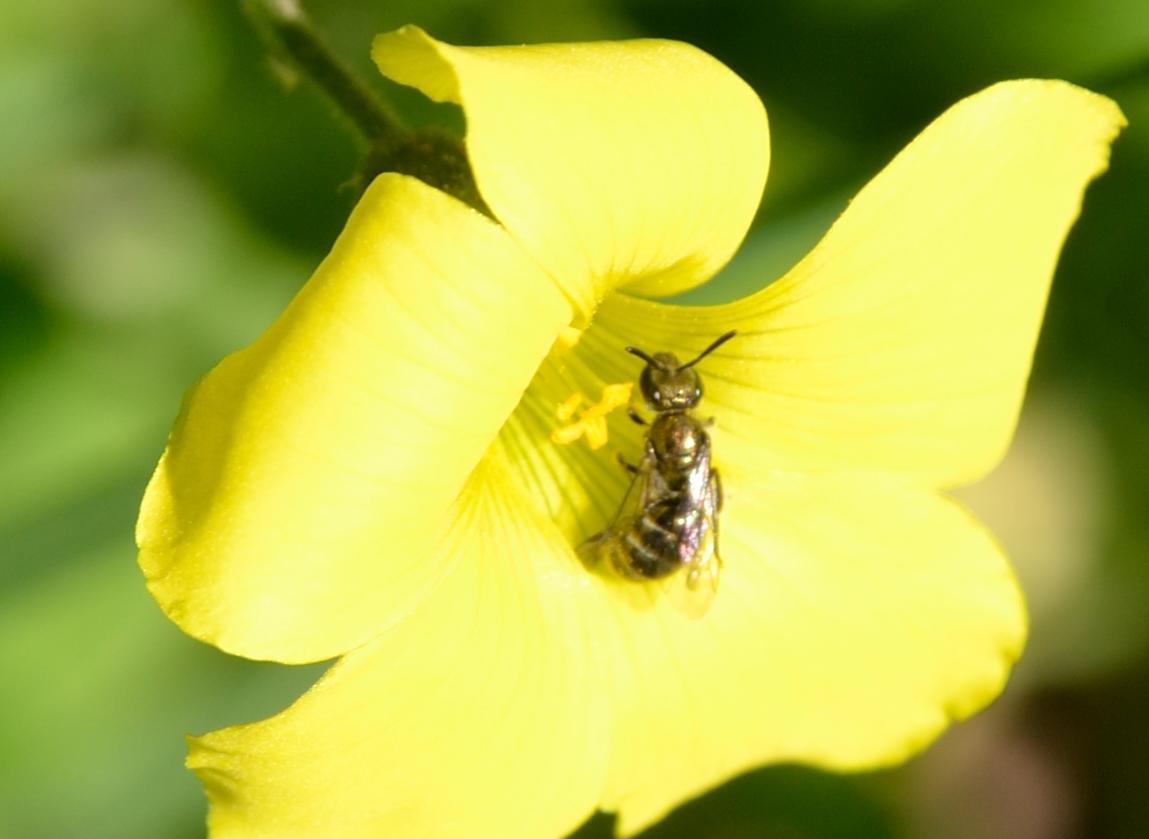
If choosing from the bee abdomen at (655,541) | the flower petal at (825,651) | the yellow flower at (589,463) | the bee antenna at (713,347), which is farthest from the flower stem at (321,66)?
the flower petal at (825,651)

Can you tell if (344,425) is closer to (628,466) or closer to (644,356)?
(644,356)

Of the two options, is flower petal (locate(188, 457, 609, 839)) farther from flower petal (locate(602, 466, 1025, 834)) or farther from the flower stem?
the flower stem

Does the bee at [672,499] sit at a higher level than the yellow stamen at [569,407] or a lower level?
lower

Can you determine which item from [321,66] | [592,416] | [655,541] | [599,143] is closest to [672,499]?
[655,541]

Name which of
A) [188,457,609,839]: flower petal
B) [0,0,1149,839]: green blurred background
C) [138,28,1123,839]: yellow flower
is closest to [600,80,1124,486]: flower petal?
[138,28,1123,839]: yellow flower

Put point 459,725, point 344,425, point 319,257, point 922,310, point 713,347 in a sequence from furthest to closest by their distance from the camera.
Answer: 1. point 319,257
2. point 713,347
3. point 922,310
4. point 459,725
5. point 344,425

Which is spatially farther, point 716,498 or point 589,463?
point 589,463

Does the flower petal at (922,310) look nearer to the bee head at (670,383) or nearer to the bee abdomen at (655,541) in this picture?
the bee head at (670,383)
